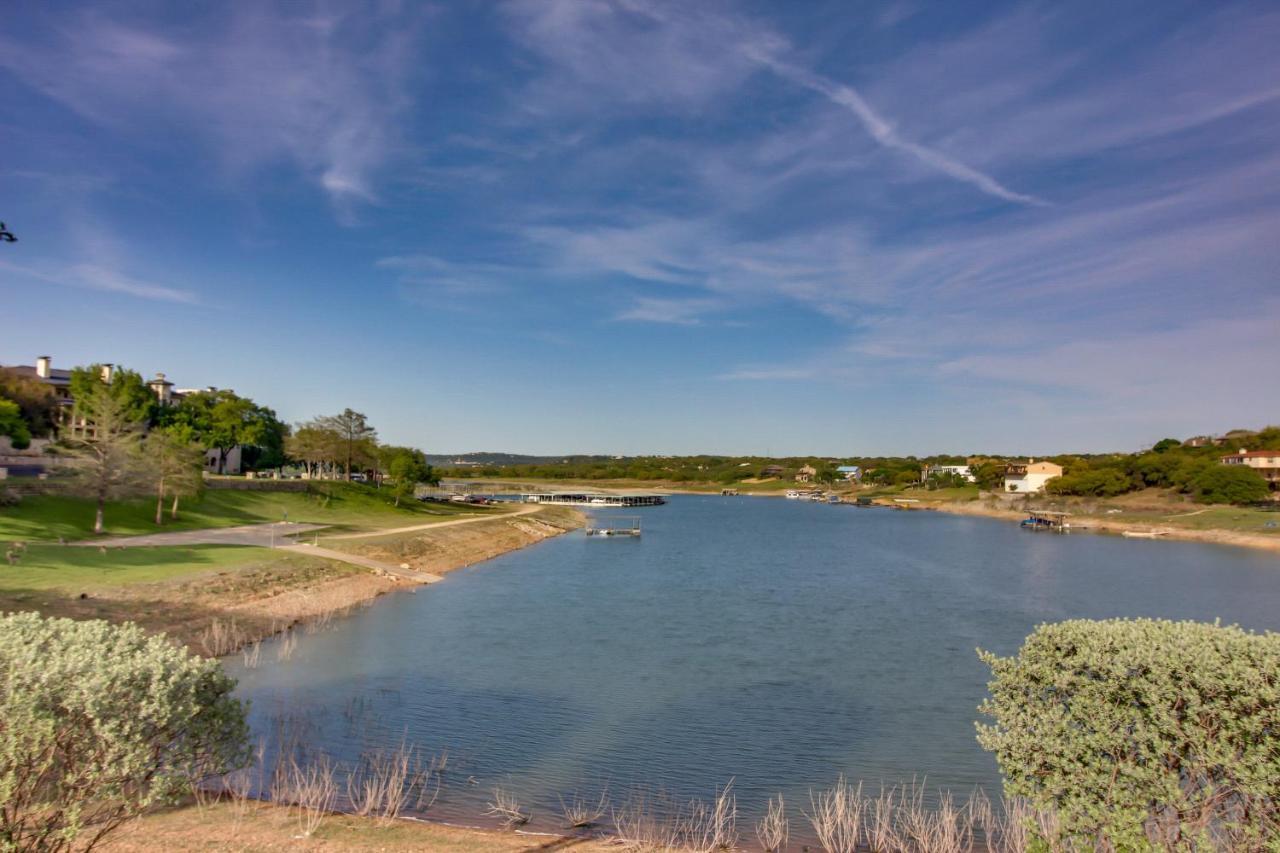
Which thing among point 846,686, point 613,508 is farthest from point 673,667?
point 613,508

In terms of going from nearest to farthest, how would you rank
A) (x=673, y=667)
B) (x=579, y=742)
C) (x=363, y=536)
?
(x=579, y=742), (x=673, y=667), (x=363, y=536)

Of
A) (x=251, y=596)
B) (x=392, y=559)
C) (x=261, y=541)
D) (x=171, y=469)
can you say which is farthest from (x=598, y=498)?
(x=251, y=596)

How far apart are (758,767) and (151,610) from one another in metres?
23.8

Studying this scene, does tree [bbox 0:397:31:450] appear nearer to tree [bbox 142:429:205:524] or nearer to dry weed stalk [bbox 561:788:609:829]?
tree [bbox 142:429:205:524]

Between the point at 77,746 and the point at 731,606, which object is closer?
A: the point at 77,746

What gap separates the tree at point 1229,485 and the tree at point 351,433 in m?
132

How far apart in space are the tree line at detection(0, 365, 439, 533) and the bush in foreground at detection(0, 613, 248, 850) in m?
41.5

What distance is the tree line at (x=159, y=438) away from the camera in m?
45.6

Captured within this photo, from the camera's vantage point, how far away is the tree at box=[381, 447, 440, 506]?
91562 mm

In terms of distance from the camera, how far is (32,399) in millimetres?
77000

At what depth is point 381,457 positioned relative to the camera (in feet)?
338

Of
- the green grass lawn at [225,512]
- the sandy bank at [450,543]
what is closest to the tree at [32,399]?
the green grass lawn at [225,512]

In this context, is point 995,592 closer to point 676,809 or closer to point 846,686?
point 846,686

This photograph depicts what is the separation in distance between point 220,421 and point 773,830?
288 ft
